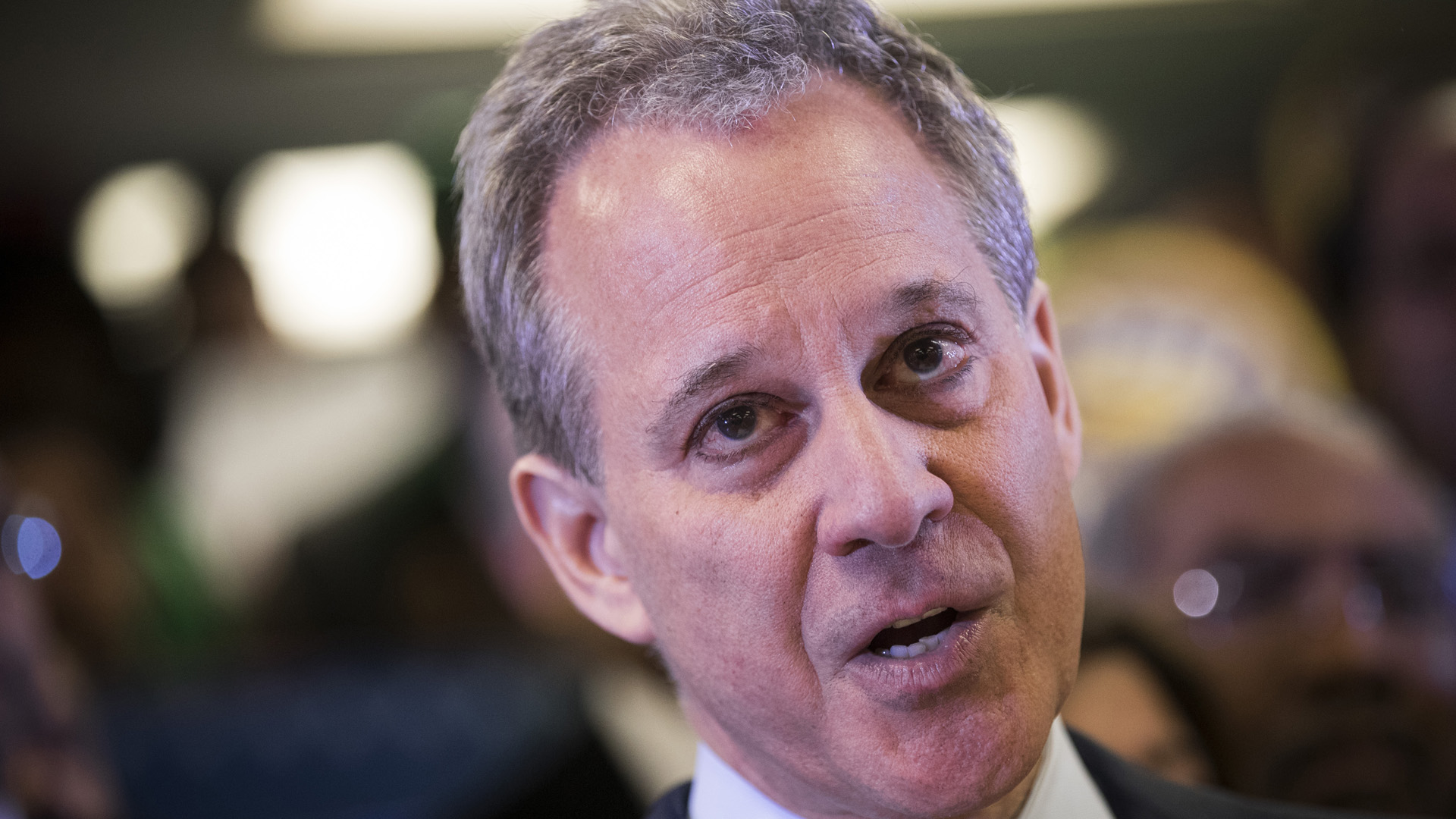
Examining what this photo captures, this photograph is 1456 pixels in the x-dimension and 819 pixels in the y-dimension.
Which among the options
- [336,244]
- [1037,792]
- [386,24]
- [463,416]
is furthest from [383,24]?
[1037,792]

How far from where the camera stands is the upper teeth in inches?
23.0

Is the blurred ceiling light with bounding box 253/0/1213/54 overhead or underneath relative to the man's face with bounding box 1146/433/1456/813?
overhead

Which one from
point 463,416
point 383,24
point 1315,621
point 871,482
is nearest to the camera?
point 871,482

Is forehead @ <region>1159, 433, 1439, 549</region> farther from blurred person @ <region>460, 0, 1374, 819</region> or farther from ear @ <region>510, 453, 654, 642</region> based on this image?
ear @ <region>510, 453, 654, 642</region>

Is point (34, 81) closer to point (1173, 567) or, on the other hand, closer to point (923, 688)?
point (1173, 567)

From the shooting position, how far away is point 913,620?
587 mm

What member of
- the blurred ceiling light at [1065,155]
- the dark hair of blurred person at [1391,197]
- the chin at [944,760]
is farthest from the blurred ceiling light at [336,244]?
the chin at [944,760]

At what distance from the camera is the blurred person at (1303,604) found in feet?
3.75

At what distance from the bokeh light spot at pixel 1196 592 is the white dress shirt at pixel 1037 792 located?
0.56 metres

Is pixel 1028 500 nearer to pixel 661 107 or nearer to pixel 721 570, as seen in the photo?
pixel 721 570

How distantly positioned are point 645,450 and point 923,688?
176 mm

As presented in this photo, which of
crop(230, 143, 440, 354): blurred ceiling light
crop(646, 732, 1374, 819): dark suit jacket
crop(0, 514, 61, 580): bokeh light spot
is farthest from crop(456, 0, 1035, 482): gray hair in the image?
crop(230, 143, 440, 354): blurred ceiling light

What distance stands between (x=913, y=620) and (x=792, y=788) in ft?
0.42

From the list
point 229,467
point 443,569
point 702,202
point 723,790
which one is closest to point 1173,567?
point 723,790
